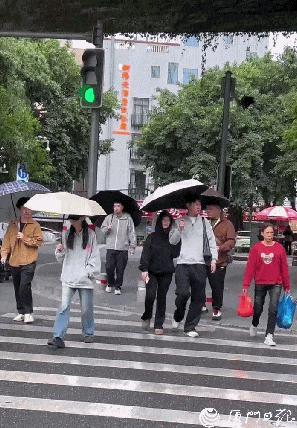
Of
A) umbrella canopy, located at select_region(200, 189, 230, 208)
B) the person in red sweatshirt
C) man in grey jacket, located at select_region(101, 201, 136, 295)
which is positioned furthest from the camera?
man in grey jacket, located at select_region(101, 201, 136, 295)

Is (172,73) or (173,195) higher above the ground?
(172,73)

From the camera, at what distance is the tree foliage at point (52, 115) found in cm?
3541

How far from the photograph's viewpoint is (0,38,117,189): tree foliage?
35.4 m

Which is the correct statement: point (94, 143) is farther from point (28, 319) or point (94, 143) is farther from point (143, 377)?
point (143, 377)

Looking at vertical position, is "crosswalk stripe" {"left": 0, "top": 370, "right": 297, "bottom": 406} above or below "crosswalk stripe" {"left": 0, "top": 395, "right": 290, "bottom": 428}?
below

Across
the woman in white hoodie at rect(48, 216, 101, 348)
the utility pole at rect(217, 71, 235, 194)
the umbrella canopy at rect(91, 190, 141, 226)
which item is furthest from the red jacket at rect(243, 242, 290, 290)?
the utility pole at rect(217, 71, 235, 194)

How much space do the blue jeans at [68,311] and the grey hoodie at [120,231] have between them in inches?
203

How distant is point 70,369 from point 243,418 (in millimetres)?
2297

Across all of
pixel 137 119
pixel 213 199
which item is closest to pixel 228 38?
pixel 213 199

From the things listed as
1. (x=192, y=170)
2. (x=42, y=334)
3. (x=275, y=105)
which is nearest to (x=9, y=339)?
(x=42, y=334)

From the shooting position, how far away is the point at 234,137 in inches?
1583

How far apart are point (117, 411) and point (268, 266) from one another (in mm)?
4107

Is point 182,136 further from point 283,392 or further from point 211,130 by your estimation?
point 283,392

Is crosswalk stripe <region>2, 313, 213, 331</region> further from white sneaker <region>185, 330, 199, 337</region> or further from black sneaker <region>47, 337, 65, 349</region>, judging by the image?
black sneaker <region>47, 337, 65, 349</region>
